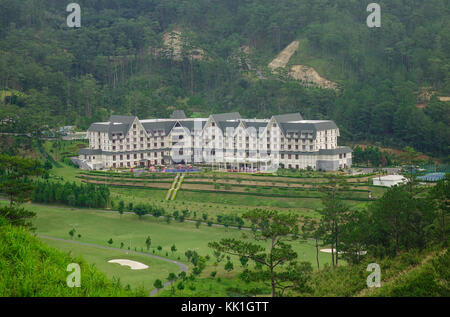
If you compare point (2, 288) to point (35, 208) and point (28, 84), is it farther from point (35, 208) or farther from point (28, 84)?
point (28, 84)

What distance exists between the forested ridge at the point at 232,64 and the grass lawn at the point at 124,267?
41.7m

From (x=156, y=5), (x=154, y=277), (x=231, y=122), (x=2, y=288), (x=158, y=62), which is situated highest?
(x=156, y=5)

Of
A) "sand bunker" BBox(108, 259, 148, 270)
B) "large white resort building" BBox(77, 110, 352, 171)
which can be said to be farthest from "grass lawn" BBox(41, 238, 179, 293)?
"large white resort building" BBox(77, 110, 352, 171)

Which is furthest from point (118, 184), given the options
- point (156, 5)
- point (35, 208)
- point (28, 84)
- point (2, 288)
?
point (156, 5)

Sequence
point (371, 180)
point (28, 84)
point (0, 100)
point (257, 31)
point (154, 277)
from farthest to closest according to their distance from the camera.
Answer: point (257, 31)
point (28, 84)
point (0, 100)
point (371, 180)
point (154, 277)

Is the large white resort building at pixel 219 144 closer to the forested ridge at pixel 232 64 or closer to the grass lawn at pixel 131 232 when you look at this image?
the forested ridge at pixel 232 64

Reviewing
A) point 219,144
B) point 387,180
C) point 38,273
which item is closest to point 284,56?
point 219,144

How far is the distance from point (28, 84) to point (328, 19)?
201 feet

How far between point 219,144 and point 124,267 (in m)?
44.6

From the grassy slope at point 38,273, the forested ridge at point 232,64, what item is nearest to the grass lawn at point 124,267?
the grassy slope at point 38,273

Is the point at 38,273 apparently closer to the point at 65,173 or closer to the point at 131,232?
the point at 131,232

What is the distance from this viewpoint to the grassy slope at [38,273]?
33.2 metres

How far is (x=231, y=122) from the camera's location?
96.0 metres

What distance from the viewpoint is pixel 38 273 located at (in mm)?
35781
